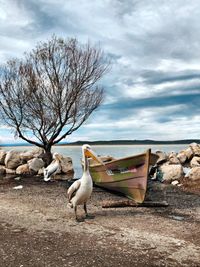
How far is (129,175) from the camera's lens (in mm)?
12281

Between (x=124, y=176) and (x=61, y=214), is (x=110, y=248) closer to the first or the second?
(x=61, y=214)

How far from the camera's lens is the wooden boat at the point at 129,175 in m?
11.3

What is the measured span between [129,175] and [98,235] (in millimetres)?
5212

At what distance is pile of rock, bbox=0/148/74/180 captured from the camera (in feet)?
78.4

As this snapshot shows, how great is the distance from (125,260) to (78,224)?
2474 mm

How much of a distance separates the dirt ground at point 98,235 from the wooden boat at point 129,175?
1.13 m

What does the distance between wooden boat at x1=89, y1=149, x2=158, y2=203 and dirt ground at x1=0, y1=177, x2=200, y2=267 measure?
1.13 m

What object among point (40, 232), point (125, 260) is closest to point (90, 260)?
point (125, 260)

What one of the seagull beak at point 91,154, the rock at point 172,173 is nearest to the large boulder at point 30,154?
the rock at point 172,173

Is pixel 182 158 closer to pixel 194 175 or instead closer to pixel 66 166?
pixel 66 166

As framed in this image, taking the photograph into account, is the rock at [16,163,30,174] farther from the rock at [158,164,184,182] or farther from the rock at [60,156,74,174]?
the rock at [158,164,184,182]

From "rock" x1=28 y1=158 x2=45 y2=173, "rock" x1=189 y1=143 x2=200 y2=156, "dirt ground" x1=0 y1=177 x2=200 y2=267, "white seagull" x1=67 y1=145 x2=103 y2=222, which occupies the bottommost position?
"dirt ground" x1=0 y1=177 x2=200 y2=267

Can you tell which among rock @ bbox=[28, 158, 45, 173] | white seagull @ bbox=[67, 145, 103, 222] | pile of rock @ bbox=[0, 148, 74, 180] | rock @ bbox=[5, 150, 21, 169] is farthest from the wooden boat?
rock @ bbox=[5, 150, 21, 169]

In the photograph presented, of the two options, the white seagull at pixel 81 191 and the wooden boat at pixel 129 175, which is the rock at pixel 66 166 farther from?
the white seagull at pixel 81 191
